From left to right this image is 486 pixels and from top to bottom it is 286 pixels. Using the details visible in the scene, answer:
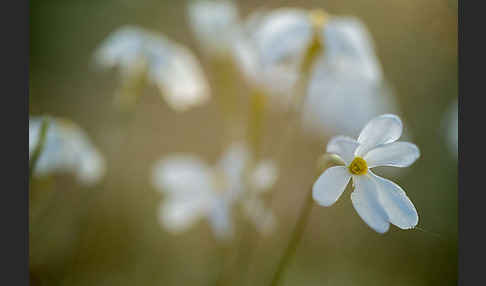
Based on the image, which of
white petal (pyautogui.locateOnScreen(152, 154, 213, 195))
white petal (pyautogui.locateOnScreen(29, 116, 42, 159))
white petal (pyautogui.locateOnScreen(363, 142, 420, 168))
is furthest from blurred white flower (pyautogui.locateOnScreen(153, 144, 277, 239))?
white petal (pyautogui.locateOnScreen(363, 142, 420, 168))

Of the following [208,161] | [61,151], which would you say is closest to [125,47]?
[61,151]

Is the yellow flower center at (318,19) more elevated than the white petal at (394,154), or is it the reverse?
the yellow flower center at (318,19)

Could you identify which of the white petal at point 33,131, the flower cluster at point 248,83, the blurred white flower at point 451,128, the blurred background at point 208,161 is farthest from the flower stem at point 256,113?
the blurred white flower at point 451,128

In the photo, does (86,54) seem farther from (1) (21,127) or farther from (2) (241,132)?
(1) (21,127)

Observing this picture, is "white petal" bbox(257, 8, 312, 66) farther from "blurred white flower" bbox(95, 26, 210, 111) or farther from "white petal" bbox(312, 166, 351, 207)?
"white petal" bbox(312, 166, 351, 207)

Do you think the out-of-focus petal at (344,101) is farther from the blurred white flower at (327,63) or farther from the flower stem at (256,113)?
the flower stem at (256,113)

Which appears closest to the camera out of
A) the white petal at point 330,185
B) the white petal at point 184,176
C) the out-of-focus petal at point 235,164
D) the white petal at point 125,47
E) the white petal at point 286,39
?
the white petal at point 330,185
